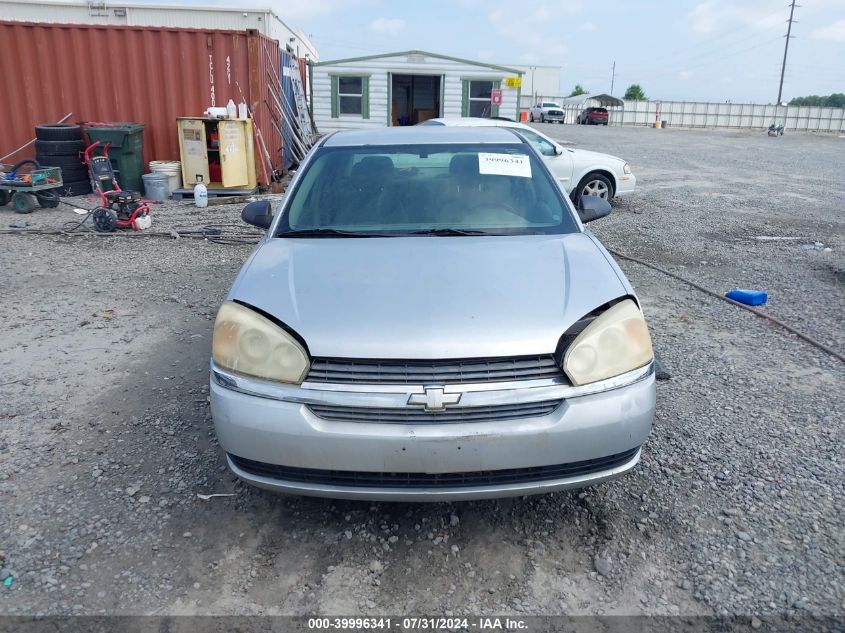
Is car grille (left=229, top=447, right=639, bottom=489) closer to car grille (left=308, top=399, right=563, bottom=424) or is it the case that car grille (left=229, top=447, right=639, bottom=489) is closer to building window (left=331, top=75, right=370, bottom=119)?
car grille (left=308, top=399, right=563, bottom=424)

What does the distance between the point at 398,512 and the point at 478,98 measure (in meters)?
21.6

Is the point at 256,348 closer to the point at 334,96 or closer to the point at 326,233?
the point at 326,233

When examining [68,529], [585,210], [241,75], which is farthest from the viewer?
[241,75]

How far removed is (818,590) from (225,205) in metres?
10.3

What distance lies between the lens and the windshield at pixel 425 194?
3559mm

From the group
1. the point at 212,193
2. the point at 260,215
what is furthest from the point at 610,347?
the point at 212,193

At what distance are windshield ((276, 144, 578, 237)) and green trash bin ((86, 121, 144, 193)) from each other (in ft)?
27.7

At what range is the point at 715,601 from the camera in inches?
96.7

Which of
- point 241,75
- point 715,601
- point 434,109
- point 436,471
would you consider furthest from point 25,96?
point 434,109

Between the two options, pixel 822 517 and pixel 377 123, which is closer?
pixel 822 517

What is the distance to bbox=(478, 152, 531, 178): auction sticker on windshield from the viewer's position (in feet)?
12.7

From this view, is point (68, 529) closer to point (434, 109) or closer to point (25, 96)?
point (25, 96)

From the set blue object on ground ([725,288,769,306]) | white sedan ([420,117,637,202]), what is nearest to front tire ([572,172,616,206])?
white sedan ([420,117,637,202])

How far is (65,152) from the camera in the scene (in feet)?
36.7
